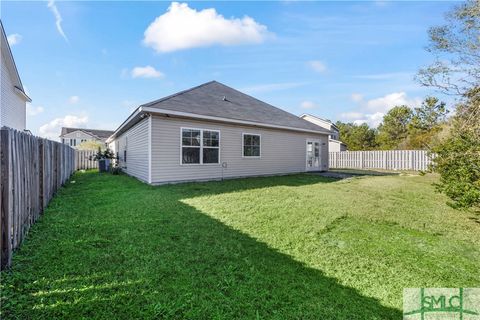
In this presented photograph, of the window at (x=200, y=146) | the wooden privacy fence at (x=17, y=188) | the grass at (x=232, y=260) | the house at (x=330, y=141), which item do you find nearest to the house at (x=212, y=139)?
the window at (x=200, y=146)

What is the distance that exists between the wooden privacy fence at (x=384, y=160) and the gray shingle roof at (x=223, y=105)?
8.93m

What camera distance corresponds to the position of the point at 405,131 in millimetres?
33719

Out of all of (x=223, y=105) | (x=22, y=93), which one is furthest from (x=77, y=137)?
(x=223, y=105)

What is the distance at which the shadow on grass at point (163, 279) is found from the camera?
205 centimetres

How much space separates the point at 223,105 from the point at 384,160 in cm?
1590

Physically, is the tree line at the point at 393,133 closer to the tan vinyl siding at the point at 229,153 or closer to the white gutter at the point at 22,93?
the tan vinyl siding at the point at 229,153

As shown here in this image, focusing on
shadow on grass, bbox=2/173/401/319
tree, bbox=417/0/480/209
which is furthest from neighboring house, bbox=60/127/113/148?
tree, bbox=417/0/480/209

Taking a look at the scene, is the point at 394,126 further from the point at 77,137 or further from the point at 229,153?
the point at 77,137

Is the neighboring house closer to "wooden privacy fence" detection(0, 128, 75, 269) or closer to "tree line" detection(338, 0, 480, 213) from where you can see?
"wooden privacy fence" detection(0, 128, 75, 269)

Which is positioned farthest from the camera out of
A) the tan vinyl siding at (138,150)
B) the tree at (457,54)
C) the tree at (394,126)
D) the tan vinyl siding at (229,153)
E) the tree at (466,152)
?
the tree at (394,126)

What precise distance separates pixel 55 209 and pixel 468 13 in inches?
400

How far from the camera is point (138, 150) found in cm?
1062

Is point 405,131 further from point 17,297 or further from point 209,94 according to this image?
point 17,297

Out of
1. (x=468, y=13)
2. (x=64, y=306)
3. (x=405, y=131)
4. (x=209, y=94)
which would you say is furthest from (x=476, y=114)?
(x=405, y=131)
